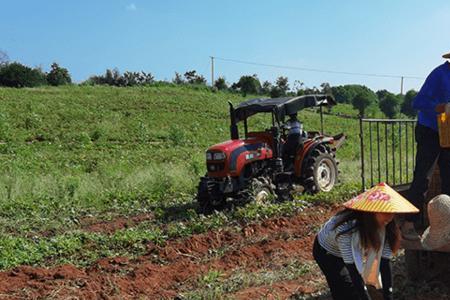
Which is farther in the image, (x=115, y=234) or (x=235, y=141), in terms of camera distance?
(x=235, y=141)

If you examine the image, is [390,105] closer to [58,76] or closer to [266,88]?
[266,88]

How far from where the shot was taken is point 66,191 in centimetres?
1148

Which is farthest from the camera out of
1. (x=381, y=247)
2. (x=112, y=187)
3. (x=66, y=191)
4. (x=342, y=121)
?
(x=342, y=121)

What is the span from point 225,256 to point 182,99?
29127mm

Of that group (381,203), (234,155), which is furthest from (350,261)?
(234,155)

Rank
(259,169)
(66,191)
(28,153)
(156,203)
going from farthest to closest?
(28,153), (66,191), (156,203), (259,169)

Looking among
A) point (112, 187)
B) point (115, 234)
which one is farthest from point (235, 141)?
point (112, 187)

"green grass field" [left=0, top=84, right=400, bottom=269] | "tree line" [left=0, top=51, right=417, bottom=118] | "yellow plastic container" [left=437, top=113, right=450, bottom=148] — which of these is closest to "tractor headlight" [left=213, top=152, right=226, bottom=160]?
"green grass field" [left=0, top=84, right=400, bottom=269]

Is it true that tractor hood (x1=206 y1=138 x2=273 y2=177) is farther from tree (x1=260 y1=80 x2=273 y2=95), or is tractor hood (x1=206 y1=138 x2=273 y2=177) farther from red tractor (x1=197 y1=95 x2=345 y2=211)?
tree (x1=260 y1=80 x2=273 y2=95)

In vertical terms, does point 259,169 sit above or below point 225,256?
above

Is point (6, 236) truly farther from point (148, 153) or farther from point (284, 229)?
point (148, 153)

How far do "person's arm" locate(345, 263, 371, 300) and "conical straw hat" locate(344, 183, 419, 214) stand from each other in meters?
0.39

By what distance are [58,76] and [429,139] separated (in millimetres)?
42157

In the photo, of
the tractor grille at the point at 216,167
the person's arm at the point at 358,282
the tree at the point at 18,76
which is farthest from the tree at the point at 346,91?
the person's arm at the point at 358,282
